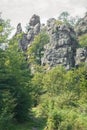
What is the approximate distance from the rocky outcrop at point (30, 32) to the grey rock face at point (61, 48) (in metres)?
27.1

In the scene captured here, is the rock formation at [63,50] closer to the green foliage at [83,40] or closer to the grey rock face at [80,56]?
the grey rock face at [80,56]

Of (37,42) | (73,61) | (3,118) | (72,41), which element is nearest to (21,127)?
(3,118)

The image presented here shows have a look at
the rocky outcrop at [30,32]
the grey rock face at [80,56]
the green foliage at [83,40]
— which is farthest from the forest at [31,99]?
the rocky outcrop at [30,32]

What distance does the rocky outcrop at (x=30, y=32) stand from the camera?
155125 mm

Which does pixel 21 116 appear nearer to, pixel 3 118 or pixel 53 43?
pixel 3 118

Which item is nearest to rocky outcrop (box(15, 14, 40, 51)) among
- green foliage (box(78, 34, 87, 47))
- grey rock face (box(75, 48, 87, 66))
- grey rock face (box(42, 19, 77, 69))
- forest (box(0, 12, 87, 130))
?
green foliage (box(78, 34, 87, 47))

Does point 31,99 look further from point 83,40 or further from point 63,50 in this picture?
point 83,40

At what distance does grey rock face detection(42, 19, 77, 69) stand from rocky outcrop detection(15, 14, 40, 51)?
27.1 meters

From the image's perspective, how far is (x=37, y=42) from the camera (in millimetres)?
147000

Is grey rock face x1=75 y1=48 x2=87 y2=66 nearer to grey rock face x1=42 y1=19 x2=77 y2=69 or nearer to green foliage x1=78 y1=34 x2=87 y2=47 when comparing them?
grey rock face x1=42 y1=19 x2=77 y2=69

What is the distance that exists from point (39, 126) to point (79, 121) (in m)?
10.5

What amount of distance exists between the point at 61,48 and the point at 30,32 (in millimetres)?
43154

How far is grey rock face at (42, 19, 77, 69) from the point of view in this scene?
383ft

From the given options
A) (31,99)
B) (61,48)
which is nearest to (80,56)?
(61,48)
